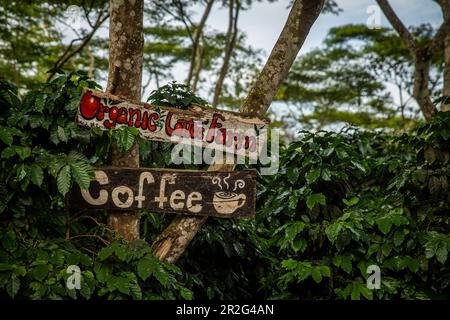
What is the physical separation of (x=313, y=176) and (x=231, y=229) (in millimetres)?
762

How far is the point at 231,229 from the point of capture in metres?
3.27

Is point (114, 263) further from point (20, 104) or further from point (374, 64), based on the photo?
point (374, 64)

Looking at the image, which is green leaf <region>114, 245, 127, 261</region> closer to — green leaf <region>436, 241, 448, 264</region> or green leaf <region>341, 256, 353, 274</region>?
green leaf <region>341, 256, 353, 274</region>

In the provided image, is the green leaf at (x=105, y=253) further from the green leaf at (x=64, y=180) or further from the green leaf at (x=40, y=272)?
the green leaf at (x=64, y=180)

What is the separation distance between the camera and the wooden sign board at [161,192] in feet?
8.29

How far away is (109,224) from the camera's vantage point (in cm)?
264

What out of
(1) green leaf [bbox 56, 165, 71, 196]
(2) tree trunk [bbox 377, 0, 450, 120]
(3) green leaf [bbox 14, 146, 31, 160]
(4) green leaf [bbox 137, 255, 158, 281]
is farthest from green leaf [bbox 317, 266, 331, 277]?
(2) tree trunk [bbox 377, 0, 450, 120]

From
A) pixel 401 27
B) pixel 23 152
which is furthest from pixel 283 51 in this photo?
pixel 401 27

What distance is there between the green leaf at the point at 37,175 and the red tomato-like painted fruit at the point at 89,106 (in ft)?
1.30

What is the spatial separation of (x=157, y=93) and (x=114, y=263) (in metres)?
1.20

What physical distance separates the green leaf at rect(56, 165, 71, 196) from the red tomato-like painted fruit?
14.1 inches

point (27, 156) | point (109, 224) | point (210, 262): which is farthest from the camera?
point (210, 262)

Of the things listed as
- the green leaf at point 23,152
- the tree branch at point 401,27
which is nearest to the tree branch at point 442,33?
the tree branch at point 401,27

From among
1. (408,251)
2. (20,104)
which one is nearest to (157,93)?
(20,104)
